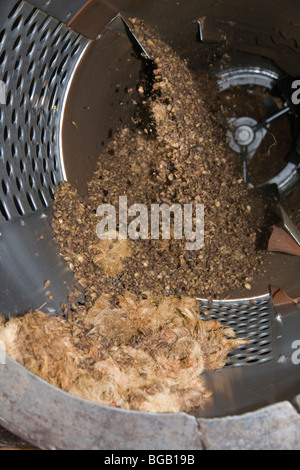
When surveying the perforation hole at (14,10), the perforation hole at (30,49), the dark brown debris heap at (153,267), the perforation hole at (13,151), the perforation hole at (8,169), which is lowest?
the dark brown debris heap at (153,267)

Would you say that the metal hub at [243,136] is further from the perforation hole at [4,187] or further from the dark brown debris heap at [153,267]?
the perforation hole at [4,187]

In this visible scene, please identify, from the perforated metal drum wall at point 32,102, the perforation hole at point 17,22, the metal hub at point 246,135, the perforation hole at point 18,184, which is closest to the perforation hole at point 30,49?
the perforated metal drum wall at point 32,102

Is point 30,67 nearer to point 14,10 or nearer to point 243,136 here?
point 14,10

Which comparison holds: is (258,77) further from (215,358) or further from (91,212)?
(215,358)

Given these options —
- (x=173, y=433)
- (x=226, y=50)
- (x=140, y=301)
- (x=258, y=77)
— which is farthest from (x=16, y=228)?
(x=258, y=77)

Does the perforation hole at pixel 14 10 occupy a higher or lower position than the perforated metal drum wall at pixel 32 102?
higher

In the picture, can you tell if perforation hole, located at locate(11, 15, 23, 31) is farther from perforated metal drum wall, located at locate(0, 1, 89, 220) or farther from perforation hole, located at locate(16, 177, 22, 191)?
perforation hole, located at locate(16, 177, 22, 191)

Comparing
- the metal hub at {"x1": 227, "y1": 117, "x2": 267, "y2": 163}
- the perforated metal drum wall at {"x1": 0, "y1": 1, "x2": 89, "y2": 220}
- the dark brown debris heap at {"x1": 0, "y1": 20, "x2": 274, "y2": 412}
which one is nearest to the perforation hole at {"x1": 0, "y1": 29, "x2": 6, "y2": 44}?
the perforated metal drum wall at {"x1": 0, "y1": 1, "x2": 89, "y2": 220}
